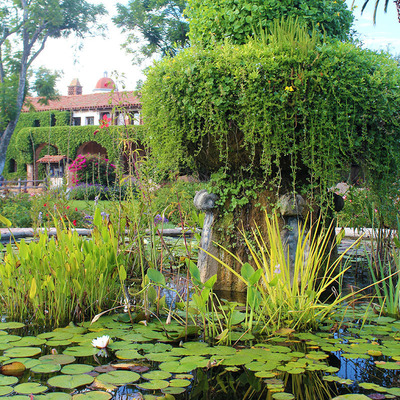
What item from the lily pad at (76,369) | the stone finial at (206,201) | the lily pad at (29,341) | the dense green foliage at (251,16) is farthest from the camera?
the dense green foliage at (251,16)

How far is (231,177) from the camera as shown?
370cm

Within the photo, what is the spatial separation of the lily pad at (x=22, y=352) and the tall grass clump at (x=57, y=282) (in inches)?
17.6

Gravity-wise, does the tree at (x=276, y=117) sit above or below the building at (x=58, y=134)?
below

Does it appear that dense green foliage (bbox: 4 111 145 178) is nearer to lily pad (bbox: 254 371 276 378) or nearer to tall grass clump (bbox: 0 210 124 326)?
tall grass clump (bbox: 0 210 124 326)

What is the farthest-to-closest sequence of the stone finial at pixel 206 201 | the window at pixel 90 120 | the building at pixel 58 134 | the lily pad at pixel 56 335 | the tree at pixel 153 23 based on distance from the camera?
the window at pixel 90 120 → the building at pixel 58 134 → the tree at pixel 153 23 → the stone finial at pixel 206 201 → the lily pad at pixel 56 335

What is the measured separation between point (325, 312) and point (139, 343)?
45.1 inches

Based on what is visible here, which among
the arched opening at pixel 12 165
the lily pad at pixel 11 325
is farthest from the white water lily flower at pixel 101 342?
the arched opening at pixel 12 165

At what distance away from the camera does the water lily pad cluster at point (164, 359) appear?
175 cm

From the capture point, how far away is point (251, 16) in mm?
3820

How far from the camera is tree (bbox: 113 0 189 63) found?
1886 cm

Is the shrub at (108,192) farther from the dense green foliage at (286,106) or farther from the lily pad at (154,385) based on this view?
the lily pad at (154,385)

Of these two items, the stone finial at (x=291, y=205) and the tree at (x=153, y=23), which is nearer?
the stone finial at (x=291, y=205)

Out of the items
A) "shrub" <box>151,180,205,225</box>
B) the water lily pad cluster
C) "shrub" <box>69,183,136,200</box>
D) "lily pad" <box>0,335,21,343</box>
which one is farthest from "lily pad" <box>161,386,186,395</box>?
"shrub" <box>69,183,136,200</box>

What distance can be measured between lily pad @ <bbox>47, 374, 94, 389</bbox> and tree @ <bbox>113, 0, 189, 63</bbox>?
1803 cm
